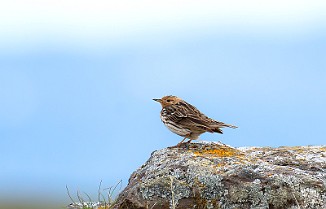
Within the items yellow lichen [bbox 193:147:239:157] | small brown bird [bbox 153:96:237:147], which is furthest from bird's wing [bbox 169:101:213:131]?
yellow lichen [bbox 193:147:239:157]

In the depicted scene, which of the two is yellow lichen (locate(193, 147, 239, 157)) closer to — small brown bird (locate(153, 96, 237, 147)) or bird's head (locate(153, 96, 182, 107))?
small brown bird (locate(153, 96, 237, 147))

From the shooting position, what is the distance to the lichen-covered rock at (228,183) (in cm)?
940

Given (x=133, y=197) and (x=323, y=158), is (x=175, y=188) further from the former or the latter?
(x=323, y=158)

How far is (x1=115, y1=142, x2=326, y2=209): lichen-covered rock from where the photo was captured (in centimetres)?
940

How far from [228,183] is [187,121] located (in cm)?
276

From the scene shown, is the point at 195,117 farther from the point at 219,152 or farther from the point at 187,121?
the point at 219,152

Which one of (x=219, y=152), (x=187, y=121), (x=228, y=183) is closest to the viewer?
(x=228, y=183)

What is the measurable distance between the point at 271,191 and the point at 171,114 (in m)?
3.55

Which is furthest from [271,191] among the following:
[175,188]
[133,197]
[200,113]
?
[200,113]

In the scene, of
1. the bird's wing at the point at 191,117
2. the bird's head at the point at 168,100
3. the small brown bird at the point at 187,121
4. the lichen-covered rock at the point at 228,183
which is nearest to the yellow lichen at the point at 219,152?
the lichen-covered rock at the point at 228,183

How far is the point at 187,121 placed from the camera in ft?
40.0

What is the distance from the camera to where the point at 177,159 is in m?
10.3

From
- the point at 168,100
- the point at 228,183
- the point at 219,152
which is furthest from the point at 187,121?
the point at 228,183

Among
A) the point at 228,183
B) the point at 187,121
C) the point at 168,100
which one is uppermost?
the point at 168,100
